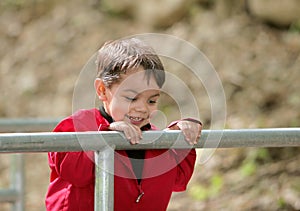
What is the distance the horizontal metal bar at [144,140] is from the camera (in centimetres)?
233

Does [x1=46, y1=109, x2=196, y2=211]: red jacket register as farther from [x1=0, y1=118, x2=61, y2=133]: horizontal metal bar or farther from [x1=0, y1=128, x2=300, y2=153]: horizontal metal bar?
[x1=0, y1=118, x2=61, y2=133]: horizontal metal bar

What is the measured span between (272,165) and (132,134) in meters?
3.57

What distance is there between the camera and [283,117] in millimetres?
6223

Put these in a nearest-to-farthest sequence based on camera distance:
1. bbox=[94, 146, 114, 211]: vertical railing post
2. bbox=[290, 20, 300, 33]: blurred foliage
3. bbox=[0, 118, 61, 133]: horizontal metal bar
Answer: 1. bbox=[94, 146, 114, 211]: vertical railing post
2. bbox=[0, 118, 61, 133]: horizontal metal bar
3. bbox=[290, 20, 300, 33]: blurred foliage

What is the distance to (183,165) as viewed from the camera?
2.93 meters

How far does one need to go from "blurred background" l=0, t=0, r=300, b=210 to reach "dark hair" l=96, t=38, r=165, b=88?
2.74 meters

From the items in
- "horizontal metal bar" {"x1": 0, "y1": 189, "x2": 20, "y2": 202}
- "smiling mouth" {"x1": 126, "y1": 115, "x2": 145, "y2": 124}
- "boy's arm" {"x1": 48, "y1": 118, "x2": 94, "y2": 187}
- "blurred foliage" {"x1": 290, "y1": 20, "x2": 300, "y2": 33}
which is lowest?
"blurred foliage" {"x1": 290, "y1": 20, "x2": 300, "y2": 33}

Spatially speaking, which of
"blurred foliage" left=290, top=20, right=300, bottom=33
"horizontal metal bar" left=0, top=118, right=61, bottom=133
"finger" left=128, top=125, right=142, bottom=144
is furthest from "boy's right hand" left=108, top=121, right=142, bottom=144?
"blurred foliage" left=290, top=20, right=300, bottom=33

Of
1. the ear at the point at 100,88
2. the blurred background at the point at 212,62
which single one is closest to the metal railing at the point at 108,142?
the ear at the point at 100,88

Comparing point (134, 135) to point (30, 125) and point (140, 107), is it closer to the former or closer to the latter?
point (140, 107)

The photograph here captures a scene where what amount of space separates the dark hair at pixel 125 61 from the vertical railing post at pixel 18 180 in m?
1.70

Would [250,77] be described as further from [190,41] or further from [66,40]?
[66,40]

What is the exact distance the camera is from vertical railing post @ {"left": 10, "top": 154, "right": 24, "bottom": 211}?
4.43m

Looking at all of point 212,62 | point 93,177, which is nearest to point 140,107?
point 93,177
